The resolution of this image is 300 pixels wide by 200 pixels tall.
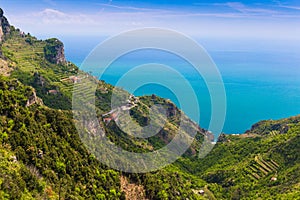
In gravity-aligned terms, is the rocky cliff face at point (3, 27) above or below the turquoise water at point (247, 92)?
below

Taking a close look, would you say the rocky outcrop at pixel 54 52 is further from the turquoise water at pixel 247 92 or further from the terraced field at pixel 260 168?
the terraced field at pixel 260 168

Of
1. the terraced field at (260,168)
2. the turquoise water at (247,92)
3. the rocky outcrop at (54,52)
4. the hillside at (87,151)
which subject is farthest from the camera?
the turquoise water at (247,92)

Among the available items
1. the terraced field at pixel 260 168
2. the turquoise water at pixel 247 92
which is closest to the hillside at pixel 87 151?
the terraced field at pixel 260 168

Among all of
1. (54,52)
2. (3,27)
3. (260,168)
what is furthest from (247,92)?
(3,27)

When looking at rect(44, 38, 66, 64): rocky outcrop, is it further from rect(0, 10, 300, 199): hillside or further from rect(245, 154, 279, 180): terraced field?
rect(245, 154, 279, 180): terraced field

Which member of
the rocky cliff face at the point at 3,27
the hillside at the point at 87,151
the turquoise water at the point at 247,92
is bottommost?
the hillside at the point at 87,151

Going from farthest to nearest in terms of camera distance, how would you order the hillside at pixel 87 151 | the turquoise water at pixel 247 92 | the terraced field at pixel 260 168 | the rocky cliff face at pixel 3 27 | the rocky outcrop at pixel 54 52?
the turquoise water at pixel 247 92
the rocky outcrop at pixel 54 52
the rocky cliff face at pixel 3 27
the terraced field at pixel 260 168
the hillside at pixel 87 151

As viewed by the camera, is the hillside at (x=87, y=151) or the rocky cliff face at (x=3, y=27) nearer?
the hillside at (x=87, y=151)
